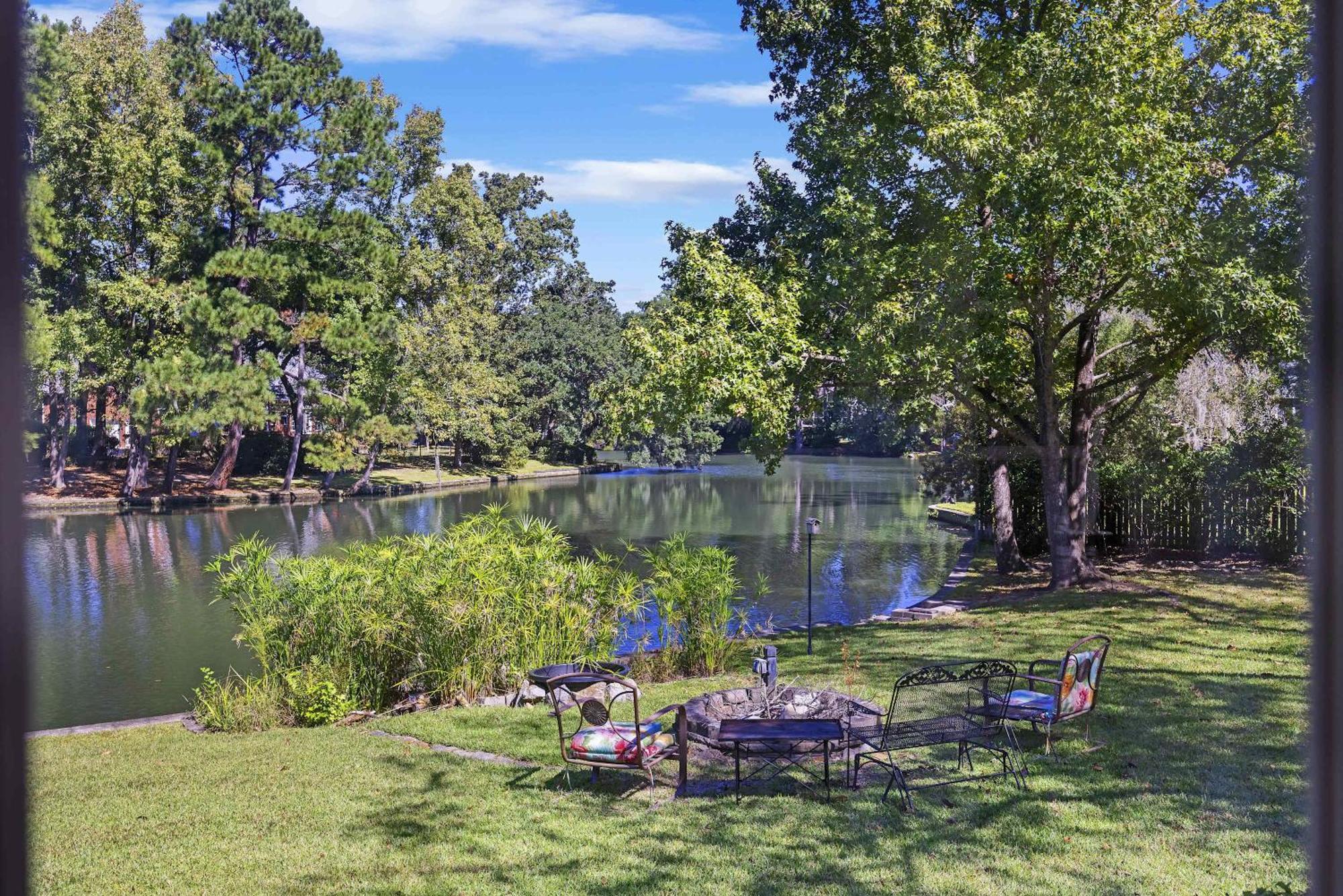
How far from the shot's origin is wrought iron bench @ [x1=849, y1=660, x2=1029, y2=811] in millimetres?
5680

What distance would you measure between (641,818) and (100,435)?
32.8 m

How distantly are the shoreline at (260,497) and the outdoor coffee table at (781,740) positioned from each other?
20.8 metres

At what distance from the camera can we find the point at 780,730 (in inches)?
226

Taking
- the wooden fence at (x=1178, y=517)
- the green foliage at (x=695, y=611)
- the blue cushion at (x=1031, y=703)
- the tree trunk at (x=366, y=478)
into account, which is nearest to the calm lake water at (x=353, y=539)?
the tree trunk at (x=366, y=478)

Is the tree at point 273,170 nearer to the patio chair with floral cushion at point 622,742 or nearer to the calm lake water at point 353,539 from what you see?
the calm lake water at point 353,539

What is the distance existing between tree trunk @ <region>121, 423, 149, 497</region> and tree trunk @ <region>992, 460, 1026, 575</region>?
81.2ft

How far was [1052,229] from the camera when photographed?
10625mm

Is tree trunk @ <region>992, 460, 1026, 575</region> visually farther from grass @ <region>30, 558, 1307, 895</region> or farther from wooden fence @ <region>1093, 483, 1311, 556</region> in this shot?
grass @ <region>30, 558, 1307, 895</region>

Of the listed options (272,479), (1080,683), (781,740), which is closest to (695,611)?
(781,740)

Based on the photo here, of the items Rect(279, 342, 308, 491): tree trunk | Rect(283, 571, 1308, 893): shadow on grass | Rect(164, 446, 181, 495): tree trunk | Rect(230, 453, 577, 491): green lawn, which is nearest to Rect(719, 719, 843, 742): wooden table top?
Rect(283, 571, 1308, 893): shadow on grass

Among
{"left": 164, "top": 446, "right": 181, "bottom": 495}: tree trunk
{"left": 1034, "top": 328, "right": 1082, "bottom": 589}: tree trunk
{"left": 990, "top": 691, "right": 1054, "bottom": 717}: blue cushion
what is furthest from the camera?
{"left": 164, "top": 446, "right": 181, "bottom": 495}: tree trunk

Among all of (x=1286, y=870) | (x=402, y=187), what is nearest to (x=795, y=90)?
(x=1286, y=870)

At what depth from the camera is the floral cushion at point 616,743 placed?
5.77 metres

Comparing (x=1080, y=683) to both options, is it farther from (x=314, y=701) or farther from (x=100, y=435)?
(x=100, y=435)
